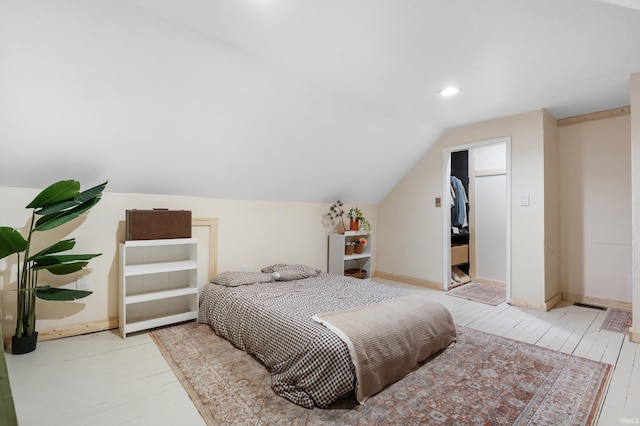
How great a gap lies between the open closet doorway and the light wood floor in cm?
167

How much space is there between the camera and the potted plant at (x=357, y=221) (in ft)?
15.4

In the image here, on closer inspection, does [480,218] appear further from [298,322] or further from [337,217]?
[298,322]

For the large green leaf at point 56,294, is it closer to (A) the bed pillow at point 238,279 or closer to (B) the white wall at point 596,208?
(A) the bed pillow at point 238,279

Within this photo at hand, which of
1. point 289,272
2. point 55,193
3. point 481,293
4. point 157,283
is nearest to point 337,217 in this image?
point 289,272

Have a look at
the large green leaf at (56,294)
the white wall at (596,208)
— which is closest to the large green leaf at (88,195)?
the large green leaf at (56,294)

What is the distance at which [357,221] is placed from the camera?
15.4ft

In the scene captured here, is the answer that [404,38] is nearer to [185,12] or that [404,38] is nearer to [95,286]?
[185,12]

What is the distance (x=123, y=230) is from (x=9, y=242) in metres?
0.87

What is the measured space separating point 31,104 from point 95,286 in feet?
5.08

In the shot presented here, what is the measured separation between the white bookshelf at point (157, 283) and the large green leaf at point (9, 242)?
650 millimetres

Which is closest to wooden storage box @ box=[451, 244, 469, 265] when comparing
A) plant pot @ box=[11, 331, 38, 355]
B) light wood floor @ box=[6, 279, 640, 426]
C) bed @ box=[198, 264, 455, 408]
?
light wood floor @ box=[6, 279, 640, 426]

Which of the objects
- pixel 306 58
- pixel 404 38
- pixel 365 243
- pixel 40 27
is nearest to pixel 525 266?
pixel 365 243

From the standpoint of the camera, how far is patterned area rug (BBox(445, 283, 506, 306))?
398 centimetres

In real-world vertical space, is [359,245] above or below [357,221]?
below
